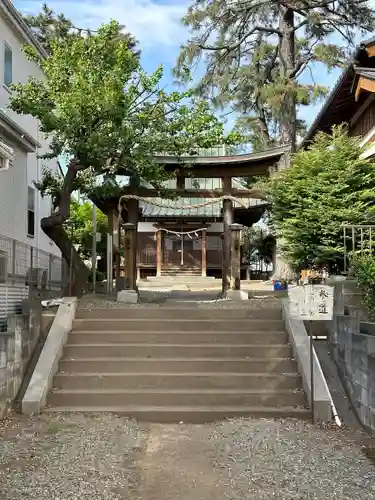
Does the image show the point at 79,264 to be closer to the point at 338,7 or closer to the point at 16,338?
the point at 16,338

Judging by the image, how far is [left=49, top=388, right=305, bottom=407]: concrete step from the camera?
7402 mm

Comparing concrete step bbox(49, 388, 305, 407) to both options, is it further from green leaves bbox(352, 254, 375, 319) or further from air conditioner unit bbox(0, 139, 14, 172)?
air conditioner unit bbox(0, 139, 14, 172)

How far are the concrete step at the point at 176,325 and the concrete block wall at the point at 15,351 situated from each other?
2.77ft

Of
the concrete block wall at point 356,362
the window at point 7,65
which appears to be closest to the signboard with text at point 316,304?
the concrete block wall at point 356,362

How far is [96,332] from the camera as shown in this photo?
9148 millimetres

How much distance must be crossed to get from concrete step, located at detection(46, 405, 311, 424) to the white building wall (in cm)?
687

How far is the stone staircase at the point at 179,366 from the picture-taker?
7.36m

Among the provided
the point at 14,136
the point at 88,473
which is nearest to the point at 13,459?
the point at 88,473

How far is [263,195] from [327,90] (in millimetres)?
9487

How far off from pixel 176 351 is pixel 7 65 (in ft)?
30.2

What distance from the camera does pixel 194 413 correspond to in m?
7.07

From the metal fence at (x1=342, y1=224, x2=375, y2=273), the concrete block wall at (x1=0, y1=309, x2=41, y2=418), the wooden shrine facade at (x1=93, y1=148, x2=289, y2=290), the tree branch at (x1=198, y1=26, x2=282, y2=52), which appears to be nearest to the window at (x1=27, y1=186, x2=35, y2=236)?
the wooden shrine facade at (x1=93, y1=148, x2=289, y2=290)

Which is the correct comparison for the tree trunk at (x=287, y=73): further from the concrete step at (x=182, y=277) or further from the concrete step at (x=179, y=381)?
the concrete step at (x=179, y=381)

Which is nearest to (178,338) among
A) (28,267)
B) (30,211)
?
(28,267)
